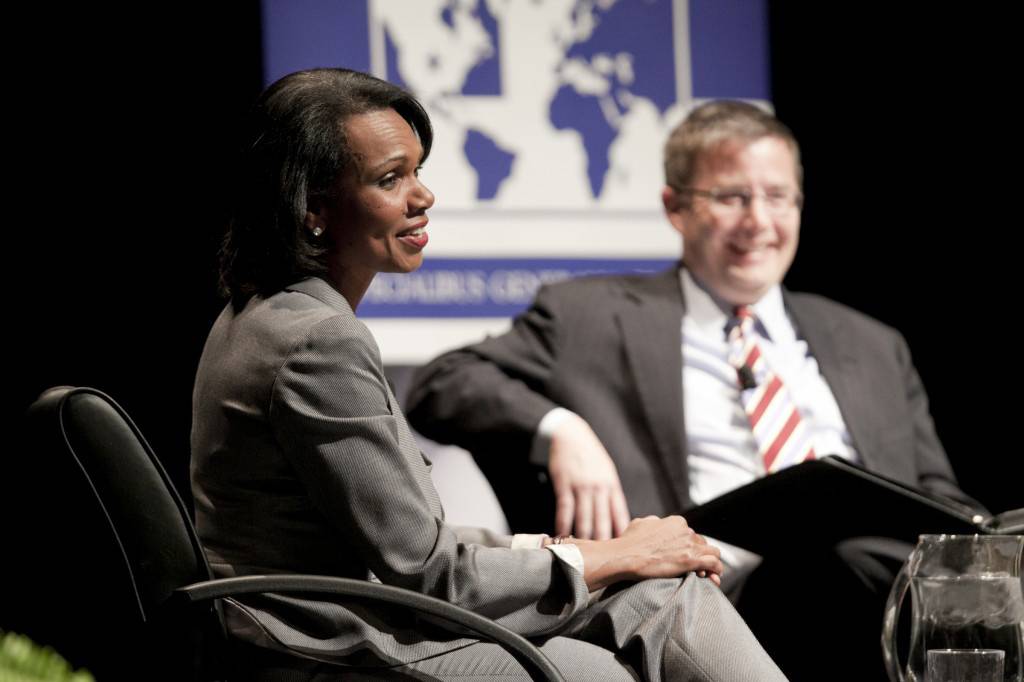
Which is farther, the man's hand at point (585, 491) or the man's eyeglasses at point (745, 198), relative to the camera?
the man's eyeglasses at point (745, 198)

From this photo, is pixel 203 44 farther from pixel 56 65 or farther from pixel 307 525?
pixel 307 525

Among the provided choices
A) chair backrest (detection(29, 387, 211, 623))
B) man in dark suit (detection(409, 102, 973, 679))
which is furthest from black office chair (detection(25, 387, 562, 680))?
man in dark suit (detection(409, 102, 973, 679))

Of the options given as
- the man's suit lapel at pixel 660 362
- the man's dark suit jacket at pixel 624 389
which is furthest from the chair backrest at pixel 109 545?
the man's suit lapel at pixel 660 362

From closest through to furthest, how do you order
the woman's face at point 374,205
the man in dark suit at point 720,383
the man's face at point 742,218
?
the woman's face at point 374,205, the man in dark suit at point 720,383, the man's face at point 742,218

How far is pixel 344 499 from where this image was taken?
5.94ft

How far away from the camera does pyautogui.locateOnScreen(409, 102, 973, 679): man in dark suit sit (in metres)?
3.19

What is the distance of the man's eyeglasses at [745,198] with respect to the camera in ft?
12.1

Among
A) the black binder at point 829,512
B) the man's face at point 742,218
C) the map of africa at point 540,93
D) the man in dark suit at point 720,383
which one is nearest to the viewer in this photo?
the black binder at point 829,512

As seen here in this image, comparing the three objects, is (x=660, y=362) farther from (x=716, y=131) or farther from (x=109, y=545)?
(x=109, y=545)

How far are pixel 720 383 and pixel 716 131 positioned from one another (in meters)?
0.69

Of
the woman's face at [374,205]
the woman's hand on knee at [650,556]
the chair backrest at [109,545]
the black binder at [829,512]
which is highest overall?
the woman's face at [374,205]

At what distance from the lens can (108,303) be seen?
164 inches

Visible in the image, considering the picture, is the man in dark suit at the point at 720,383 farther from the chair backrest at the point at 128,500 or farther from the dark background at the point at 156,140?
the chair backrest at the point at 128,500

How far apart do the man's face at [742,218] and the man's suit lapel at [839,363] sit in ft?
0.41
